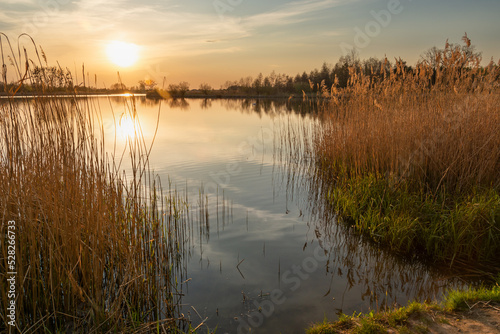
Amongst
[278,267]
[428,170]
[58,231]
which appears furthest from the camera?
[428,170]

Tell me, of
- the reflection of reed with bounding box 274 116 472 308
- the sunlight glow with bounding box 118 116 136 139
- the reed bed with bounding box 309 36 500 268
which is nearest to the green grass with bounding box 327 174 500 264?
the reed bed with bounding box 309 36 500 268

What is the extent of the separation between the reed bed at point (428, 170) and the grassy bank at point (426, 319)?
102 cm

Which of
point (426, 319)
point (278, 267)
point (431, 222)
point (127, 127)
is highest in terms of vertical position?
point (127, 127)

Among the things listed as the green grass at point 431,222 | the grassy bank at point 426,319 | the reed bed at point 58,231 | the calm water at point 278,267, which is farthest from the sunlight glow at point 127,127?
the green grass at point 431,222

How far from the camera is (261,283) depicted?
3.76 m

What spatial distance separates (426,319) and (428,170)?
339 centimetres

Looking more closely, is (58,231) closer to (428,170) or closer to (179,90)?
(428,170)

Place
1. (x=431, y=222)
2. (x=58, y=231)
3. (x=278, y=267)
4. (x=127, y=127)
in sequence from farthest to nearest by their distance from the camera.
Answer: (x=431, y=222) → (x=278, y=267) → (x=58, y=231) → (x=127, y=127)

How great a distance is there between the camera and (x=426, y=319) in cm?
269

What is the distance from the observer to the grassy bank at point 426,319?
2586 millimetres

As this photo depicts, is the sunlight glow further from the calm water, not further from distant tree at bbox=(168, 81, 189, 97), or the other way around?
distant tree at bbox=(168, 81, 189, 97)

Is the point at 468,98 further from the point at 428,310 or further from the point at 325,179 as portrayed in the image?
the point at 428,310

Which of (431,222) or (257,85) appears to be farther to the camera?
(257,85)

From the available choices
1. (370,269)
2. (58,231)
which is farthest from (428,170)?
(58,231)
